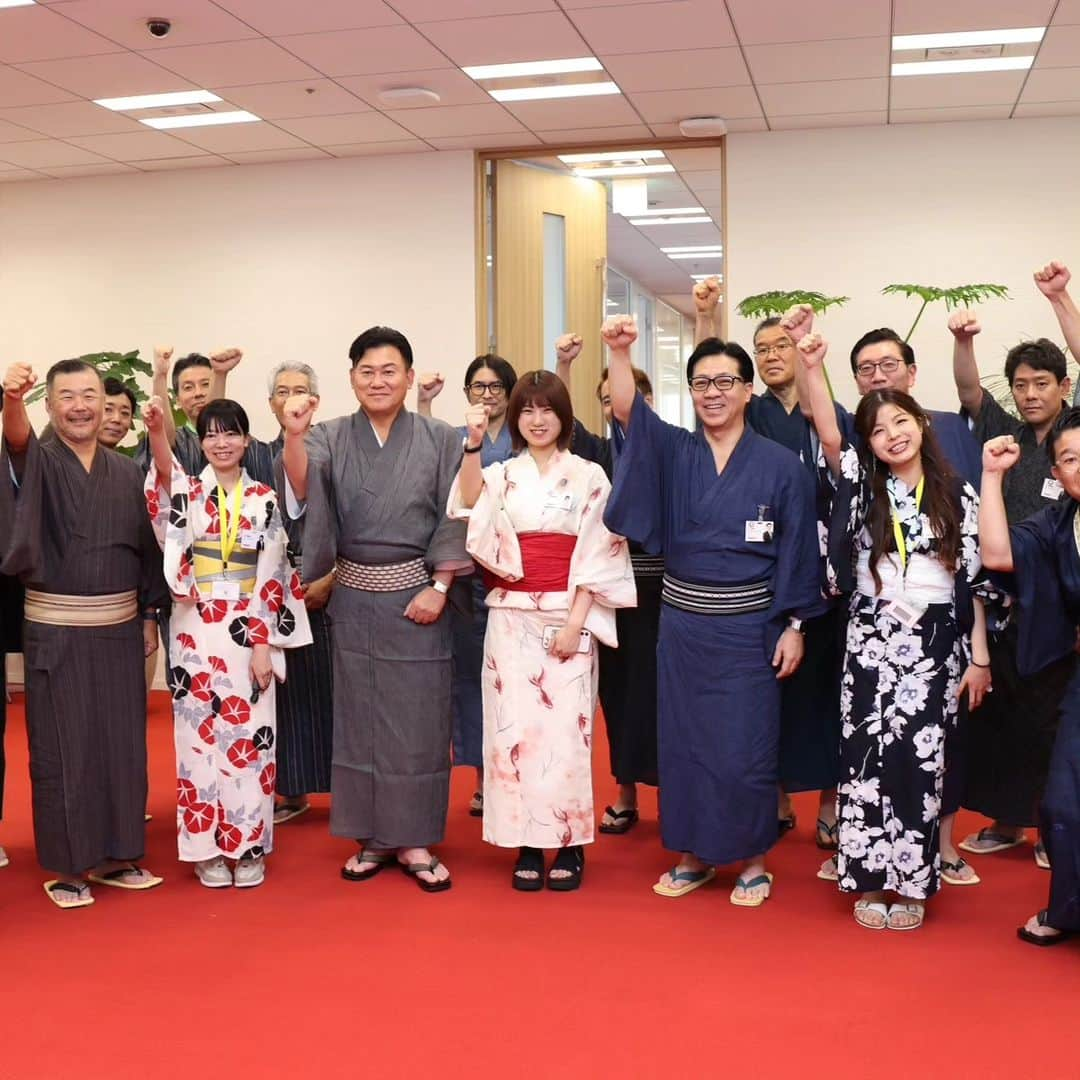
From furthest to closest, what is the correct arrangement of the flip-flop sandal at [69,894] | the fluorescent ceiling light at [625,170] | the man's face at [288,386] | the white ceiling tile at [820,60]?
1. the fluorescent ceiling light at [625,170]
2. the white ceiling tile at [820,60]
3. the man's face at [288,386]
4. the flip-flop sandal at [69,894]

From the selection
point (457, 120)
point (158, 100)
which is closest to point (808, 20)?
point (457, 120)

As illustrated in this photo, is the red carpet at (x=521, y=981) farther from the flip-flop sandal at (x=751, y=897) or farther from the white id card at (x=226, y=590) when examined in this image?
the white id card at (x=226, y=590)

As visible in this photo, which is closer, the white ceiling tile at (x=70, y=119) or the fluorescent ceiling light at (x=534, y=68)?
the fluorescent ceiling light at (x=534, y=68)

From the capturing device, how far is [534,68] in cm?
651

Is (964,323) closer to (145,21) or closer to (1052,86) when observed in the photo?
(1052,86)

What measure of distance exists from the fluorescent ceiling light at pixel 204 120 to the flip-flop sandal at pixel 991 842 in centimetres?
546

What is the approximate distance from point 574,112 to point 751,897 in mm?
5011

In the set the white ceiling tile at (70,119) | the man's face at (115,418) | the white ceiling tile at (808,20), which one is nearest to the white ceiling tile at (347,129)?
the white ceiling tile at (70,119)

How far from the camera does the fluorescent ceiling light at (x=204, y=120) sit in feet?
24.1

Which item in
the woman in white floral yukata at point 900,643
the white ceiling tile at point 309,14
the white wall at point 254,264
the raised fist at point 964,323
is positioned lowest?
the woman in white floral yukata at point 900,643

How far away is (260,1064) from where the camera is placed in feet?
8.99

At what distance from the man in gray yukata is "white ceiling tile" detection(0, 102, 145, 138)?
417 centimetres

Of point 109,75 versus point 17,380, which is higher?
point 109,75

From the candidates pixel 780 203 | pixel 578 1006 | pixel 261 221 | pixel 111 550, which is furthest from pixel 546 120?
pixel 578 1006
